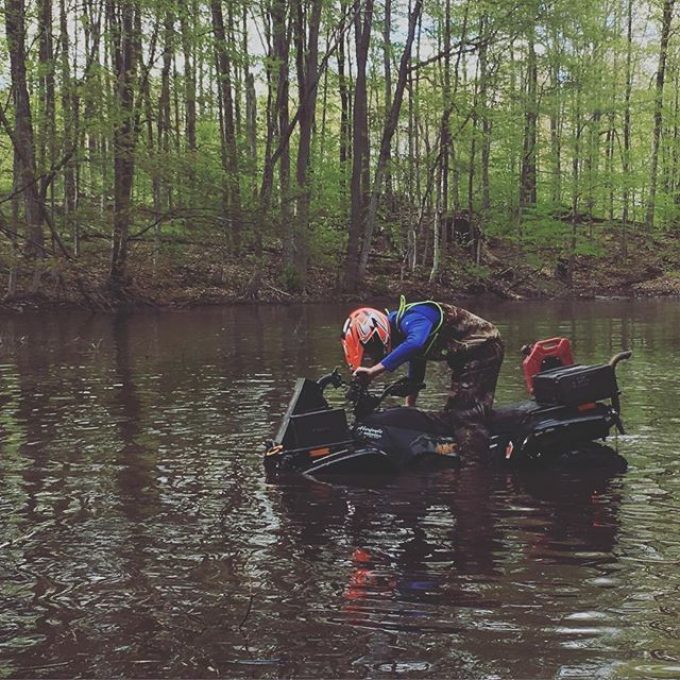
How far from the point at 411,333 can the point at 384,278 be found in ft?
83.8

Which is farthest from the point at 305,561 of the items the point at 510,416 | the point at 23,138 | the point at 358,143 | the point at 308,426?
the point at 358,143

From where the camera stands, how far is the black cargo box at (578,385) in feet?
21.1

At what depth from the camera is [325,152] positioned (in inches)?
1491

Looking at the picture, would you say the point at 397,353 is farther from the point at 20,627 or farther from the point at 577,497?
the point at 20,627

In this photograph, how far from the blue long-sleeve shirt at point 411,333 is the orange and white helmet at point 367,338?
5.0 inches

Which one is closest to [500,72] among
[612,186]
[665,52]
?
[612,186]

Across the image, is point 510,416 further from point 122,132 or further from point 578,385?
point 122,132

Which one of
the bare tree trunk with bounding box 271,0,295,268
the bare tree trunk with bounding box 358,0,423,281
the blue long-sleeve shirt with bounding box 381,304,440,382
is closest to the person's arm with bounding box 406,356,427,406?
the blue long-sleeve shirt with bounding box 381,304,440,382

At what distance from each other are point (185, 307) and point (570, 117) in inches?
848

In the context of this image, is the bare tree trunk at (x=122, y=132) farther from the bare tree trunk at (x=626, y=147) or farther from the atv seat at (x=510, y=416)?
the bare tree trunk at (x=626, y=147)

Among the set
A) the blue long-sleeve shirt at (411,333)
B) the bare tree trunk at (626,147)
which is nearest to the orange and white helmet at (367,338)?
the blue long-sleeve shirt at (411,333)

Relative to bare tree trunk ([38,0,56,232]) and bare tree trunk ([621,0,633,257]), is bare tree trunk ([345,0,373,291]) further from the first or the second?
bare tree trunk ([621,0,633,257])

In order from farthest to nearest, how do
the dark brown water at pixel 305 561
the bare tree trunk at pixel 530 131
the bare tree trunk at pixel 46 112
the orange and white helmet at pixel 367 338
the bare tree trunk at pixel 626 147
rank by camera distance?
the bare tree trunk at pixel 626 147 → the bare tree trunk at pixel 530 131 → the bare tree trunk at pixel 46 112 → the orange and white helmet at pixel 367 338 → the dark brown water at pixel 305 561

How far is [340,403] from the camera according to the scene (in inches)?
394
